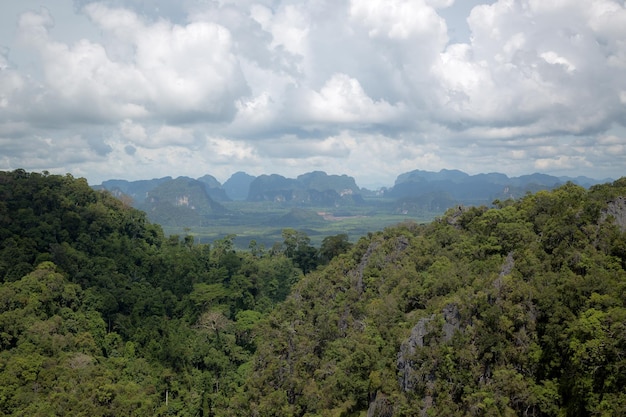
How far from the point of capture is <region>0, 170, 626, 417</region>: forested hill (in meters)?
16.5

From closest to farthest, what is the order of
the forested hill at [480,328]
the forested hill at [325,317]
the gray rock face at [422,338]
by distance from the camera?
the forested hill at [480,328]
the forested hill at [325,317]
the gray rock face at [422,338]

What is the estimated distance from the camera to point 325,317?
93.5ft

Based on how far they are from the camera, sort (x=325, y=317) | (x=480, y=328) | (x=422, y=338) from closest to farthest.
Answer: (x=480, y=328) → (x=422, y=338) → (x=325, y=317)

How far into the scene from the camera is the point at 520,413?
15.7 m

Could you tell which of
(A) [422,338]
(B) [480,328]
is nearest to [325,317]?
(A) [422,338]

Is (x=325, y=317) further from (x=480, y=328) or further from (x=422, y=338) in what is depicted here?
(x=480, y=328)

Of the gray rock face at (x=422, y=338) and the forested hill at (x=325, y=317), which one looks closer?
the forested hill at (x=325, y=317)

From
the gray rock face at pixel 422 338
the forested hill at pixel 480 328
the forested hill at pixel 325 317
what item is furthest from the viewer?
the gray rock face at pixel 422 338

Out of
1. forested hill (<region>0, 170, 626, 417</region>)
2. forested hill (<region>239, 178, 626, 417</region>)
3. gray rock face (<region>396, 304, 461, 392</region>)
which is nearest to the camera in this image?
forested hill (<region>239, 178, 626, 417</region>)

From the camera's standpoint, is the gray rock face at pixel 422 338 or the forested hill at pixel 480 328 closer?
the forested hill at pixel 480 328

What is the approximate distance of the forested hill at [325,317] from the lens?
54.0 feet

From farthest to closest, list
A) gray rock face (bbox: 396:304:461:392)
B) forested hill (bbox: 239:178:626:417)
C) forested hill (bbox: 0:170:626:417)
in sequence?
gray rock face (bbox: 396:304:461:392)
forested hill (bbox: 0:170:626:417)
forested hill (bbox: 239:178:626:417)

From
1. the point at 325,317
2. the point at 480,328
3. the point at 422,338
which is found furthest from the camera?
the point at 325,317

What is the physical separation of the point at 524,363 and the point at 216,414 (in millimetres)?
17301
